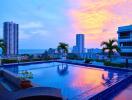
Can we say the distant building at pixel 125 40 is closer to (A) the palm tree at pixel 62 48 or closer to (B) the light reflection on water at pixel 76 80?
(A) the palm tree at pixel 62 48

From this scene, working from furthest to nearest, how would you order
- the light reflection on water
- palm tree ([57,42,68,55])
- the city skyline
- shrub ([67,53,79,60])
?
1. palm tree ([57,42,68,55])
2. shrub ([67,53,79,60])
3. the city skyline
4. the light reflection on water

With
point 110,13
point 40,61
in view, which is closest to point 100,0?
point 110,13

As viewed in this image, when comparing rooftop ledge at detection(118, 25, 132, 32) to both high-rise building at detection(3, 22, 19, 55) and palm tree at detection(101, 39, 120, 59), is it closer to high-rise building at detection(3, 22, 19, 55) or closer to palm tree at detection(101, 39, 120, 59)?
palm tree at detection(101, 39, 120, 59)

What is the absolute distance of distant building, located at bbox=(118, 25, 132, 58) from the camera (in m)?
28.3

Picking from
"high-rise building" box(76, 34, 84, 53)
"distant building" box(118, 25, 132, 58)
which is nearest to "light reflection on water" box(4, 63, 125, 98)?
"distant building" box(118, 25, 132, 58)

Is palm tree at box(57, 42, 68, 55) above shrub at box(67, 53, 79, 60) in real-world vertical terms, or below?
above

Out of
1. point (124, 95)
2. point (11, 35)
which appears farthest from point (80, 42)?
point (124, 95)

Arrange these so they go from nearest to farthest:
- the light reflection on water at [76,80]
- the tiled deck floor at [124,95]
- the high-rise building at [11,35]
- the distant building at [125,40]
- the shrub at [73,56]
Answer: the tiled deck floor at [124,95], the light reflection on water at [76,80], the shrub at [73,56], the distant building at [125,40], the high-rise building at [11,35]

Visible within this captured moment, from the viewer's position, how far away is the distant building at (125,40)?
28266 millimetres

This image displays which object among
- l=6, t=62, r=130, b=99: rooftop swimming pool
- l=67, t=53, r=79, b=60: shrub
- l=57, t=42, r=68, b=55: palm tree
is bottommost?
l=6, t=62, r=130, b=99: rooftop swimming pool

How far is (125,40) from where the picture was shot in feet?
95.3

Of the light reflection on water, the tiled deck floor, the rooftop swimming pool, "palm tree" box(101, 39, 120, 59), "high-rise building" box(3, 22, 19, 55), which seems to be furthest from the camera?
"high-rise building" box(3, 22, 19, 55)

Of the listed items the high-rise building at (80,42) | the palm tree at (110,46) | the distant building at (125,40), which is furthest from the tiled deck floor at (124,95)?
the high-rise building at (80,42)

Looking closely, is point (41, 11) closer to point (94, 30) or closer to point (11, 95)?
point (94, 30)
